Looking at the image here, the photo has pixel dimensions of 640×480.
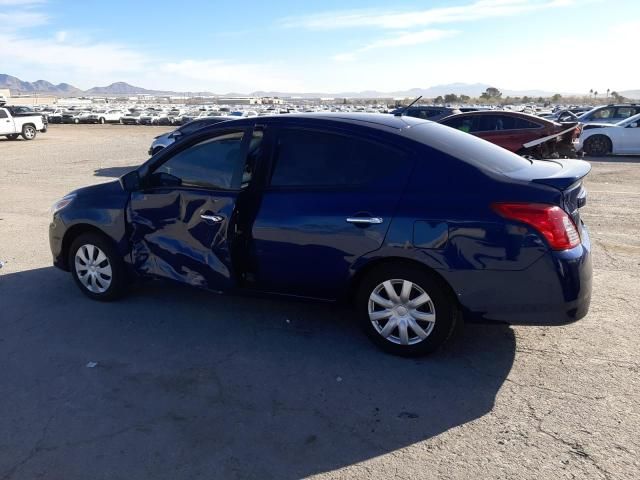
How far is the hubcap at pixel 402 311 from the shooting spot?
4129 mm

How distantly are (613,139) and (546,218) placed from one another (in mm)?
16185

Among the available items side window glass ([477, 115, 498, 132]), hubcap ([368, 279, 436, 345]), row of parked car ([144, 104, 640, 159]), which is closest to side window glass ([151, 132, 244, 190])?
hubcap ([368, 279, 436, 345])

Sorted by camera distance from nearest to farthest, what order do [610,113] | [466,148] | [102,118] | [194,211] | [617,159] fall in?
1. [466,148]
2. [194,211]
3. [617,159]
4. [610,113]
5. [102,118]

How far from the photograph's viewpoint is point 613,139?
1778cm

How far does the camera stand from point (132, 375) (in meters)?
4.09

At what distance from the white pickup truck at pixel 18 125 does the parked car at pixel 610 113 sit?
25.1 meters

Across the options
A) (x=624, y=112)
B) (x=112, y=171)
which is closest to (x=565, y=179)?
(x=112, y=171)

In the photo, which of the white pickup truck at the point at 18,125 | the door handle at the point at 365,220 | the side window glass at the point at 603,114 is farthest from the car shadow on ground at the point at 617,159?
the white pickup truck at the point at 18,125

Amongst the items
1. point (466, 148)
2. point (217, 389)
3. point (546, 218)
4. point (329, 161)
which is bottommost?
point (217, 389)

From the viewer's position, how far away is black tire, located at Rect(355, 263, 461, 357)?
13.3 feet

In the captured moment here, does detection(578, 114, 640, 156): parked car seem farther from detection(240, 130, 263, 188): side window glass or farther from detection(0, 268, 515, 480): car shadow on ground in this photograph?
detection(240, 130, 263, 188): side window glass

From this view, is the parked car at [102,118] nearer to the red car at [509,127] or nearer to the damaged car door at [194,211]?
the red car at [509,127]

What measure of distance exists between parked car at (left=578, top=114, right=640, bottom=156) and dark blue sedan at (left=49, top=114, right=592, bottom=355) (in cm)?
1486

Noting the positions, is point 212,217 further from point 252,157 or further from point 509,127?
point 509,127
